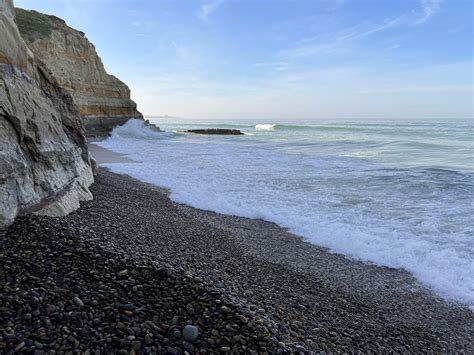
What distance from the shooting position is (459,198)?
31.4 ft

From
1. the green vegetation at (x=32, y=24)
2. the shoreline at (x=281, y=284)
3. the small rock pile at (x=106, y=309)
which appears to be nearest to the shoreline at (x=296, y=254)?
the shoreline at (x=281, y=284)

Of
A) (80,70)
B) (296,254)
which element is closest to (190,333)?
(296,254)

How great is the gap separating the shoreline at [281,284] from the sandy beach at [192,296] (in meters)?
0.02

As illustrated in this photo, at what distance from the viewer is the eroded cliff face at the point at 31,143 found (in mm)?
4289

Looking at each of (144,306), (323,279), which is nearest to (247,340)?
(144,306)

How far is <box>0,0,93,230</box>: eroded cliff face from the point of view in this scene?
4.29 meters

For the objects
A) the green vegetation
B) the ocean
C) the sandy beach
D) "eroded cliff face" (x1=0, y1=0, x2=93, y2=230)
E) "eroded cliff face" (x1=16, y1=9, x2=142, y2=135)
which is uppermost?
the green vegetation

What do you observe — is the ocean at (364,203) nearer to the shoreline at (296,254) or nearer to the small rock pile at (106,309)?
the shoreline at (296,254)

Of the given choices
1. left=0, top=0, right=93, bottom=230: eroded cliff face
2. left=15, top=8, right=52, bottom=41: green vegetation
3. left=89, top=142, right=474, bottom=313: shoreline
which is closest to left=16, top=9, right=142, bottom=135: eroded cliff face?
left=15, top=8, right=52, bottom=41: green vegetation

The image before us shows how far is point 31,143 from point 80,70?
103 feet

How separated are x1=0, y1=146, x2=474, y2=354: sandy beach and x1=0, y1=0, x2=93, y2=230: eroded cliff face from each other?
13.5 inches

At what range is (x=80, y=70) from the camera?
32750mm

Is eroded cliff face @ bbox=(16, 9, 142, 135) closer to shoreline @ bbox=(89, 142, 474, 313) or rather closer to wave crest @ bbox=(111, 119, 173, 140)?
wave crest @ bbox=(111, 119, 173, 140)

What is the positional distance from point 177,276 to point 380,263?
3.69 m
